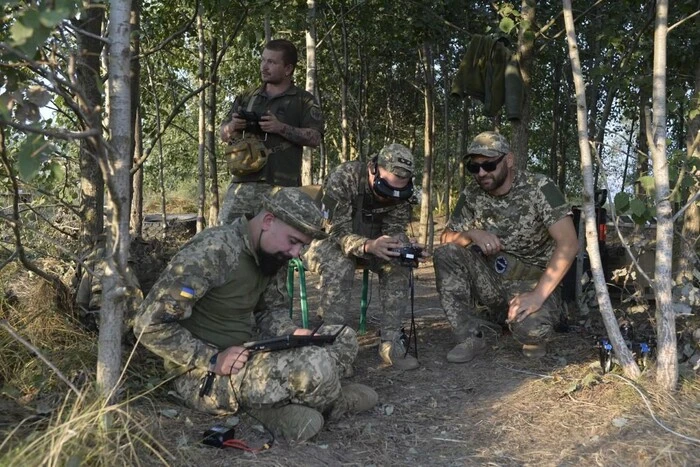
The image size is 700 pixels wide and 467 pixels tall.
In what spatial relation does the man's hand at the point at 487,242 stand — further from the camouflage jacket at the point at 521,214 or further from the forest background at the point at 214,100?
the forest background at the point at 214,100

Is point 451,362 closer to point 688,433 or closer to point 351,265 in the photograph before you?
point 351,265

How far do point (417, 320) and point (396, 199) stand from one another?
54.7 inches

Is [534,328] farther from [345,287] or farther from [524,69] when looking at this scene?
[524,69]

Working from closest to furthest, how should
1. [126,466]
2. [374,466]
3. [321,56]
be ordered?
[126,466]
[374,466]
[321,56]

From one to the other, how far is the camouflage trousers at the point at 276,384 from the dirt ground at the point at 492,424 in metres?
0.09

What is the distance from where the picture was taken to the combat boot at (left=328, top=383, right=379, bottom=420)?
332 centimetres

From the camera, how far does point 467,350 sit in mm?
4418

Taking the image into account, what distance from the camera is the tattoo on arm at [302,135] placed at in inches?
186

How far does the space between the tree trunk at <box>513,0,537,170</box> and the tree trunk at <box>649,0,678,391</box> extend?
234cm

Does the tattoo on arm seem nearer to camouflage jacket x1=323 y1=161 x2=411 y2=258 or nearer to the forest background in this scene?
camouflage jacket x1=323 y1=161 x2=411 y2=258

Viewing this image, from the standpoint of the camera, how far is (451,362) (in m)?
4.41

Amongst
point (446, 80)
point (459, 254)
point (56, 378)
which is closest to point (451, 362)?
point (459, 254)

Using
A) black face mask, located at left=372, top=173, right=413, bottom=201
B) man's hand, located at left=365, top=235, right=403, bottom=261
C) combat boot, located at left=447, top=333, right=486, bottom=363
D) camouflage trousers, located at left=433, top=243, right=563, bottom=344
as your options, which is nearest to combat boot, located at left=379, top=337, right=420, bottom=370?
combat boot, located at left=447, top=333, right=486, bottom=363

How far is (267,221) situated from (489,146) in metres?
1.78
